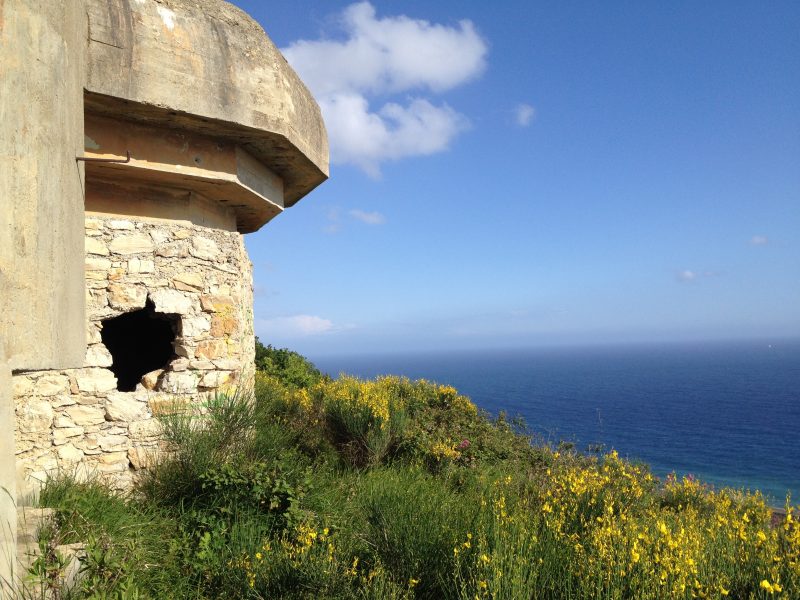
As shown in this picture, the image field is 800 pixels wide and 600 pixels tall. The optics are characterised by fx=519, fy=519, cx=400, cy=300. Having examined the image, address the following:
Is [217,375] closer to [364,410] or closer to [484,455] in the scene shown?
[364,410]

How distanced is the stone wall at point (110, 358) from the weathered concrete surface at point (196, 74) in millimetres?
958

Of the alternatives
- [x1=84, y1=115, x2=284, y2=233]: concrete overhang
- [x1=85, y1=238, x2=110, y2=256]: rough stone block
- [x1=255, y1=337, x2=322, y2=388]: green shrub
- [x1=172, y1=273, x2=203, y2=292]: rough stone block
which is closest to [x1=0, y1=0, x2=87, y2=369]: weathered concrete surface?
[x1=84, y1=115, x2=284, y2=233]: concrete overhang

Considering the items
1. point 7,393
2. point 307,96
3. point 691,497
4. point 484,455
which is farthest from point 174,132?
point 691,497

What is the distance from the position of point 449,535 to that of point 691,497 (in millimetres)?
3906

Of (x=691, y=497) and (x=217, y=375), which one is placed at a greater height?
(x=217, y=375)

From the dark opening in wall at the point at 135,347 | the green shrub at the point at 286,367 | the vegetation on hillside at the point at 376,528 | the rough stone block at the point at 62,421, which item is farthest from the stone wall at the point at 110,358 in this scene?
the green shrub at the point at 286,367

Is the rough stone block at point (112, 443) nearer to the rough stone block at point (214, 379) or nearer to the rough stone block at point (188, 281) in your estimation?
the rough stone block at point (214, 379)

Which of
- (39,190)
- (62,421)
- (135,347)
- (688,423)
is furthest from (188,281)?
(688,423)

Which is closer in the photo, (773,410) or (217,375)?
(217,375)

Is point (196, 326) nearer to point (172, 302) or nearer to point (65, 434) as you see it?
point (172, 302)

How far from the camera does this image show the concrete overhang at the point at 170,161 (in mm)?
3980

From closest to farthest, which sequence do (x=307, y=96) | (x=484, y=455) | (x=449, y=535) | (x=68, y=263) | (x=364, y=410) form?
(x=68, y=263) < (x=449, y=535) < (x=307, y=96) < (x=364, y=410) < (x=484, y=455)

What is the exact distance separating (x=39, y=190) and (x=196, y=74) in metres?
1.79

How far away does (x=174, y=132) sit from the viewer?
4.28 metres
